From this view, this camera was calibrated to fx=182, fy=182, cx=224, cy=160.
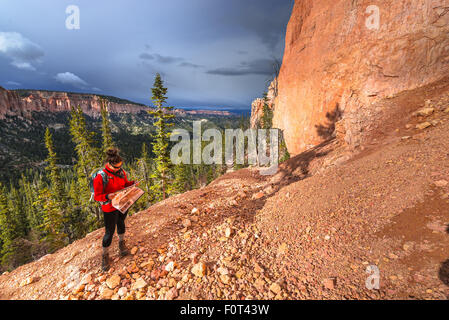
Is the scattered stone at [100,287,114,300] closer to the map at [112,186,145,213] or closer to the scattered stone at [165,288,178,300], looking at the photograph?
the scattered stone at [165,288,178,300]

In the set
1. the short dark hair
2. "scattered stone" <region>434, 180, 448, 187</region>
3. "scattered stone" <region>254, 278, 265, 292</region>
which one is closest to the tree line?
the short dark hair

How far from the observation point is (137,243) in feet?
15.7

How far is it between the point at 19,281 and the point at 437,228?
30.3ft

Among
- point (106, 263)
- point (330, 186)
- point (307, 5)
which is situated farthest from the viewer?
point (307, 5)

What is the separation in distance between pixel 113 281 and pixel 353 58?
14620mm

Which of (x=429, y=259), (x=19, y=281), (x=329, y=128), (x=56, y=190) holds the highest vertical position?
(x=329, y=128)

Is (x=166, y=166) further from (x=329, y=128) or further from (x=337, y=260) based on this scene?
(x=337, y=260)

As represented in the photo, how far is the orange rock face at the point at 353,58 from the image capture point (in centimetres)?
821

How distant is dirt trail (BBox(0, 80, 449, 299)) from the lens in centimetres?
296

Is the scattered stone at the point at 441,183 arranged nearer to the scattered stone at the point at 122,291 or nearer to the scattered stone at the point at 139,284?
the scattered stone at the point at 139,284

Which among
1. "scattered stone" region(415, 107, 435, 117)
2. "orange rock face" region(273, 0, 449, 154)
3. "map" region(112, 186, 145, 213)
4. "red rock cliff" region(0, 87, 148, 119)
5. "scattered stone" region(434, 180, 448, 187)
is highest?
"red rock cliff" region(0, 87, 148, 119)

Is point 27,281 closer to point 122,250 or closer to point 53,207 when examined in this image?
point 122,250

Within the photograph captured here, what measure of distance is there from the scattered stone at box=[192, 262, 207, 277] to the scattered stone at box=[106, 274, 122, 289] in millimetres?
1476
